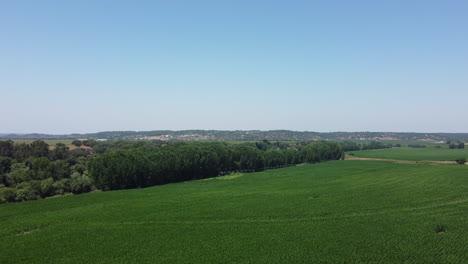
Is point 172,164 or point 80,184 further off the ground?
point 172,164

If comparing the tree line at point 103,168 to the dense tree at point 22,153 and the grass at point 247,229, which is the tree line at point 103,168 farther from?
the grass at point 247,229

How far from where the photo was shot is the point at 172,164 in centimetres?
8850

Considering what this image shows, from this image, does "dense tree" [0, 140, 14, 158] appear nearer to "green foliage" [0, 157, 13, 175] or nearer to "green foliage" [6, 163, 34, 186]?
"green foliage" [0, 157, 13, 175]

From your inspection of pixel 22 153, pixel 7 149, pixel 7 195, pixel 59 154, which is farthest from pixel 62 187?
pixel 7 149

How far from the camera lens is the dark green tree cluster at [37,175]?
2430 inches

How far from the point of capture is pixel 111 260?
2742 centimetres

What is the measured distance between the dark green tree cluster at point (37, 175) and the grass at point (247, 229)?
9941 millimetres

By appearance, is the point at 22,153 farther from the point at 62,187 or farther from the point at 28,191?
the point at 28,191

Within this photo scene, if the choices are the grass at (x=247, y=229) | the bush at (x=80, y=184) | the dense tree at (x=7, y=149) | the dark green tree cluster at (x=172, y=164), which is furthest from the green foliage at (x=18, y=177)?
the dense tree at (x=7, y=149)

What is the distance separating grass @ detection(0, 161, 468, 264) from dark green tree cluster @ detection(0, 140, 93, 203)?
9941 millimetres

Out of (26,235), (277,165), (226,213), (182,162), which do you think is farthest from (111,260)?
(277,165)

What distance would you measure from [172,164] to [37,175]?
3408cm

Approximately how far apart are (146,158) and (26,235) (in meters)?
48.8

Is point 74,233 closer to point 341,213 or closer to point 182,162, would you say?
point 341,213
